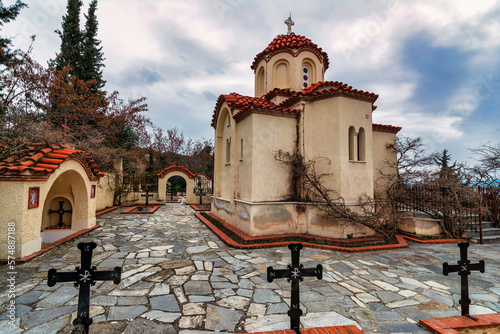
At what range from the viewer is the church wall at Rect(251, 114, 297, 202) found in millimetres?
7715

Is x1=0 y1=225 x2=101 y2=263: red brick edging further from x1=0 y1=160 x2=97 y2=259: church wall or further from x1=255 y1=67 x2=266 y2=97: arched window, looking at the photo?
x1=255 y1=67 x2=266 y2=97: arched window

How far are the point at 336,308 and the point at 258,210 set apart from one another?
14.1 ft

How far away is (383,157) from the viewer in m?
9.89

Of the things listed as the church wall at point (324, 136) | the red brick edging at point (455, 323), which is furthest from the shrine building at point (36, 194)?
the red brick edging at point (455, 323)

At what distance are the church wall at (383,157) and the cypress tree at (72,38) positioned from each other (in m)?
22.4

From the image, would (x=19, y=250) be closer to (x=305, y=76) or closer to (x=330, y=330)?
(x=330, y=330)

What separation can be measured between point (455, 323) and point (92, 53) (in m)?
26.1

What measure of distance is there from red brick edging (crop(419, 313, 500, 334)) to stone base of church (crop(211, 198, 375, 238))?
424 centimetres

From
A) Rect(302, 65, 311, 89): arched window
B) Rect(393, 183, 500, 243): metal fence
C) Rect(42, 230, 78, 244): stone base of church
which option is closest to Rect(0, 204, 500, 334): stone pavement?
Rect(42, 230, 78, 244): stone base of church

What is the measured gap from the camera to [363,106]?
7895mm

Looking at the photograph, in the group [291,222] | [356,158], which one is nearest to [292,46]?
[356,158]

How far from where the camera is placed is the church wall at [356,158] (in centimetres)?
748

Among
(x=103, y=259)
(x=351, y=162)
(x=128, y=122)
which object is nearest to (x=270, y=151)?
(x=351, y=162)

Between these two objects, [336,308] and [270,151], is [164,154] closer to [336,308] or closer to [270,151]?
[270,151]
